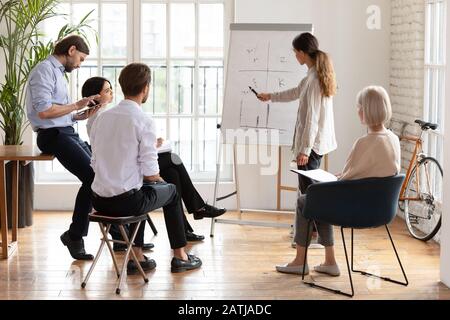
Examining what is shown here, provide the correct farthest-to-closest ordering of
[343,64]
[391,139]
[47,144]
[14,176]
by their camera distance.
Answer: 1. [343,64]
2. [14,176]
3. [47,144]
4. [391,139]

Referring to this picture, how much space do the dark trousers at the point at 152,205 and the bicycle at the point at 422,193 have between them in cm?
213

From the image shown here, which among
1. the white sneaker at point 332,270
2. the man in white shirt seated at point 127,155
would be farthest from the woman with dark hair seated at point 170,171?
the white sneaker at point 332,270

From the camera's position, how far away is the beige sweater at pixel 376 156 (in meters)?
5.19

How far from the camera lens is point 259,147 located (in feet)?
27.1

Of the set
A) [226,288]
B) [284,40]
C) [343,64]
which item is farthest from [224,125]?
[226,288]

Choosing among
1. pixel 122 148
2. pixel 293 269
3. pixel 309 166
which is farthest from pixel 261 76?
pixel 122 148

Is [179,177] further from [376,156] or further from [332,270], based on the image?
[376,156]

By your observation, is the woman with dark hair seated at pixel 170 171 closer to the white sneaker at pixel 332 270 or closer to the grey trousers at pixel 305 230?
the grey trousers at pixel 305 230

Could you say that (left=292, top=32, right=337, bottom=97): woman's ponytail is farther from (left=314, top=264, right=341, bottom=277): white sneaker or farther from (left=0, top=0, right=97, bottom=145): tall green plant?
(left=0, top=0, right=97, bottom=145): tall green plant

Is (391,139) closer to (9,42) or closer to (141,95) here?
(141,95)

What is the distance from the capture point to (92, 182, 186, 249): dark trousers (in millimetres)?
5297

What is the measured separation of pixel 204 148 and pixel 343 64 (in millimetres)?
1567

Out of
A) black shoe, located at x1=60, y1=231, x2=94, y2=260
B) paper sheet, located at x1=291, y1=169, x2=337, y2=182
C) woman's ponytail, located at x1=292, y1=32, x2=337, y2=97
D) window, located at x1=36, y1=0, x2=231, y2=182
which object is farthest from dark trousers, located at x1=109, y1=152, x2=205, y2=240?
window, located at x1=36, y1=0, x2=231, y2=182

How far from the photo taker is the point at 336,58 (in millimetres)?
8211
